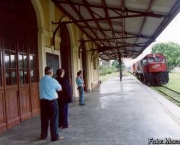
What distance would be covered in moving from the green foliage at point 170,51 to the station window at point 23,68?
62.3 m

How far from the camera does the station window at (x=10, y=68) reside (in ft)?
22.1

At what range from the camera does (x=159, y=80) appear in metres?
23.1

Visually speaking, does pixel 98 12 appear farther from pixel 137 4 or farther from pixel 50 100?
pixel 50 100

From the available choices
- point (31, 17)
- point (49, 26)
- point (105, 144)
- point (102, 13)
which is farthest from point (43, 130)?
point (102, 13)

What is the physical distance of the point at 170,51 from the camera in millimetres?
71812

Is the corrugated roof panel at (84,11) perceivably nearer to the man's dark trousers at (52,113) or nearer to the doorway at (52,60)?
the doorway at (52,60)

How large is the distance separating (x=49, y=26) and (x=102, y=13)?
2.83 meters

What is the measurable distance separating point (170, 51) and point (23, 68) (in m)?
68.6

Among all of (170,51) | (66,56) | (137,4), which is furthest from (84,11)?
(170,51)

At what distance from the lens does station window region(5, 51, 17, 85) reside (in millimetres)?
6724

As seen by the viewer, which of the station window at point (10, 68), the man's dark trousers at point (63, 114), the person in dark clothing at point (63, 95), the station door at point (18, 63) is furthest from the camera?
the station window at point (10, 68)

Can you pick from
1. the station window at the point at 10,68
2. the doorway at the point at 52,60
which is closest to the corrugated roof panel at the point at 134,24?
the doorway at the point at 52,60

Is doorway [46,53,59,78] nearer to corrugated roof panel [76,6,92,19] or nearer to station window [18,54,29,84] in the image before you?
station window [18,54,29,84]

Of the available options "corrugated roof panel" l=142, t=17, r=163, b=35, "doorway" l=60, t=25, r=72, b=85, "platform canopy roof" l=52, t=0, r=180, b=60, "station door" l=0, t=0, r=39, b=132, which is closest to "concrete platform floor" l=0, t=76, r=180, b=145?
"station door" l=0, t=0, r=39, b=132
